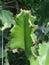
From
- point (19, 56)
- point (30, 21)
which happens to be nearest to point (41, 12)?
point (19, 56)

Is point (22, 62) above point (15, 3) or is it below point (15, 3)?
below

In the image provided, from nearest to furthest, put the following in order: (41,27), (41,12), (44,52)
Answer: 1. (44,52)
2. (41,27)
3. (41,12)

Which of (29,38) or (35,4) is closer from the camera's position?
(29,38)

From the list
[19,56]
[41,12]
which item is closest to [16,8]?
[41,12]

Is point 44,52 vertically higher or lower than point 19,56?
higher

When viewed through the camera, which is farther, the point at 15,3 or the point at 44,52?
the point at 15,3

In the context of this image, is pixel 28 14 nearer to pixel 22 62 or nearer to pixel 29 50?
pixel 29 50

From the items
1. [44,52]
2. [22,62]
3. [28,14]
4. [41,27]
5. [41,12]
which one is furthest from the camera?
[41,12]

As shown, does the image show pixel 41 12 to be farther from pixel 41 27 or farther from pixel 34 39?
pixel 34 39

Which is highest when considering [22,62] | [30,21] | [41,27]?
[30,21]
